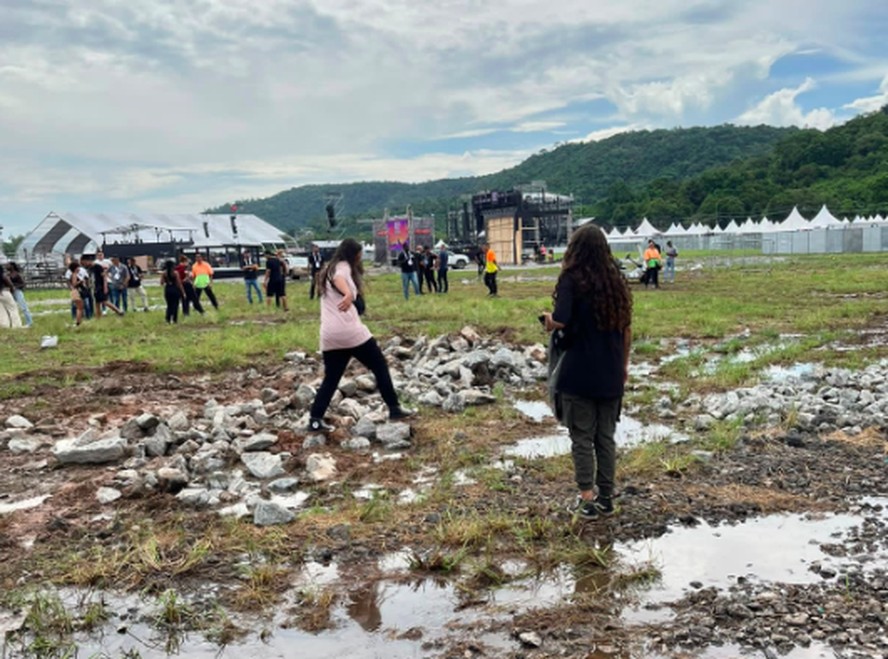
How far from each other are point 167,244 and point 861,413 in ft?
163

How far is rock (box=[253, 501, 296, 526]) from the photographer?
4746 millimetres

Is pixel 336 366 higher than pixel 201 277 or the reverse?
the reverse

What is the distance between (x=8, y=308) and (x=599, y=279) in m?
16.0

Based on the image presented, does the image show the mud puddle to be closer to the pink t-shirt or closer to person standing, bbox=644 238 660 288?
the pink t-shirt

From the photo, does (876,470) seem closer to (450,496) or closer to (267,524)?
(450,496)

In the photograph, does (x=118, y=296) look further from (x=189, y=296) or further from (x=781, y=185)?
(x=781, y=185)

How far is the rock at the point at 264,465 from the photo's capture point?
584 centimetres

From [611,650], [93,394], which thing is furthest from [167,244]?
[611,650]

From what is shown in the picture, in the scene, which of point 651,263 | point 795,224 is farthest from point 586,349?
point 795,224

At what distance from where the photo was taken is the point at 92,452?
20.7 feet

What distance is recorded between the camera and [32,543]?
4621 millimetres

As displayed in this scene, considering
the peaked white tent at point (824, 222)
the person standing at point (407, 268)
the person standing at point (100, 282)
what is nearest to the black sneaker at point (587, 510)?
the person standing at point (100, 282)

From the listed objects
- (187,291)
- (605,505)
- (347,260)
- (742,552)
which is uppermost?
(347,260)

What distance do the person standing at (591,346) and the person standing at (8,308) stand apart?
15093 mm
